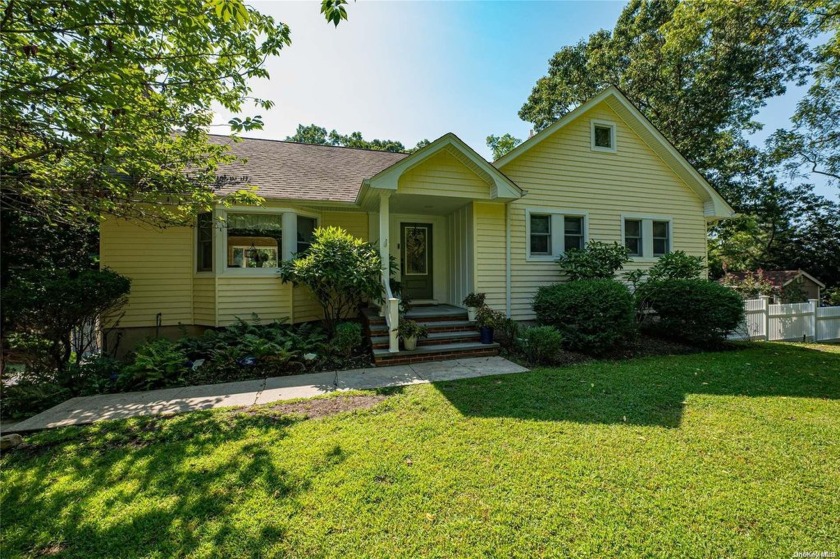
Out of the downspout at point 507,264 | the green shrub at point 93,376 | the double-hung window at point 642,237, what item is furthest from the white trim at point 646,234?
the green shrub at point 93,376

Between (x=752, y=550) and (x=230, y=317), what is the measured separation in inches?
343

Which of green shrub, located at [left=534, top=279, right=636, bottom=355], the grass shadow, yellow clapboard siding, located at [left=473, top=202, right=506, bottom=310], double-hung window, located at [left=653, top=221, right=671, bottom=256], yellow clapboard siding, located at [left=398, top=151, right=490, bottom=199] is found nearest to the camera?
the grass shadow

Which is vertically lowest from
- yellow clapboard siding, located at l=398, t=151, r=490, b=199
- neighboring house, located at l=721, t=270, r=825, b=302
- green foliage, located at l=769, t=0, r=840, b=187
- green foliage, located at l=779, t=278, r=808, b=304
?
green foliage, located at l=779, t=278, r=808, b=304

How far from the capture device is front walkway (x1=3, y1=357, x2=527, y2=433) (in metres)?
4.46

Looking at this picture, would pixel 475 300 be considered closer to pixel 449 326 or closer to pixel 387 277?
pixel 449 326

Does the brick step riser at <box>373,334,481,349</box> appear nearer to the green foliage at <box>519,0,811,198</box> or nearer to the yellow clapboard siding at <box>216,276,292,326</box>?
the yellow clapboard siding at <box>216,276,292,326</box>

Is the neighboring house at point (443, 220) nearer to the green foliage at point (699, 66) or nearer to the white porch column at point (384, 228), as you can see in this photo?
the white porch column at point (384, 228)

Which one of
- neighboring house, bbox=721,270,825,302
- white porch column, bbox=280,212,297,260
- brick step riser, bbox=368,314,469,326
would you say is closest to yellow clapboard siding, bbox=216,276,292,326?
white porch column, bbox=280,212,297,260

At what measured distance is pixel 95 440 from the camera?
3.73m

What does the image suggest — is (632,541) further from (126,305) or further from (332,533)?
(126,305)

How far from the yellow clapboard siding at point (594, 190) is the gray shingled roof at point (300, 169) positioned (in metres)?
4.01

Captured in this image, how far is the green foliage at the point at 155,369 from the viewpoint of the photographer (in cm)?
554

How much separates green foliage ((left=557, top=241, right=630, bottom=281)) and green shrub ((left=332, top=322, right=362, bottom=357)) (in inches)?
217

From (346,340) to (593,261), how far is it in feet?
21.0
